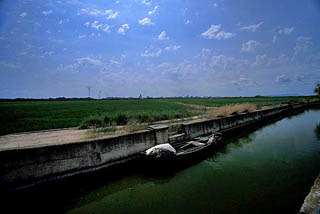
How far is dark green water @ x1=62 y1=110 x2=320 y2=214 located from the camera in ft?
15.3

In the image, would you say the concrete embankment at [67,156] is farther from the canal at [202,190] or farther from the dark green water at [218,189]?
the dark green water at [218,189]

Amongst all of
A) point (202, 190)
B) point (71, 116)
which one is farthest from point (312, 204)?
point (71, 116)

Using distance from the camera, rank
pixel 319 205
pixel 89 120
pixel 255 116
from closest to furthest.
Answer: pixel 319 205, pixel 89 120, pixel 255 116

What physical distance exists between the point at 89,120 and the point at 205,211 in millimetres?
12047

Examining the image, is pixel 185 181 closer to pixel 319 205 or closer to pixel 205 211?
pixel 205 211

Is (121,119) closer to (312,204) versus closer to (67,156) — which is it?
(67,156)

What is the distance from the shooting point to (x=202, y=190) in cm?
555

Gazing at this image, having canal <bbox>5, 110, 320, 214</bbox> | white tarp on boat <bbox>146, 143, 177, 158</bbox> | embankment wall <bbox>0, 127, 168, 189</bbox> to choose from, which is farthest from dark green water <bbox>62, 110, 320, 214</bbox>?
embankment wall <bbox>0, 127, 168, 189</bbox>

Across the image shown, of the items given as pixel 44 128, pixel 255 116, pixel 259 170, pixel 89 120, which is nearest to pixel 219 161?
pixel 259 170

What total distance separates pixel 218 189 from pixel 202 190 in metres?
0.61

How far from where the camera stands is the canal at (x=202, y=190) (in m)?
4.69

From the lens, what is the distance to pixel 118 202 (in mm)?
5078

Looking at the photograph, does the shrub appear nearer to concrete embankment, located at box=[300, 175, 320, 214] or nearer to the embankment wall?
the embankment wall

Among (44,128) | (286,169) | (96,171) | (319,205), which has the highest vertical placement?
(44,128)
